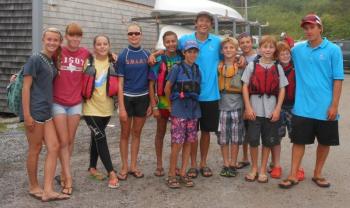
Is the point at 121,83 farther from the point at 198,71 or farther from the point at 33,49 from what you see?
the point at 33,49

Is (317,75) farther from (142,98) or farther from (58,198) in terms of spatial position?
(58,198)

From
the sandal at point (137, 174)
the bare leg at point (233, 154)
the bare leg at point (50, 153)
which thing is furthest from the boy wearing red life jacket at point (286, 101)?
the bare leg at point (50, 153)

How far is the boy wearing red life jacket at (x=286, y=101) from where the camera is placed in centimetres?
557

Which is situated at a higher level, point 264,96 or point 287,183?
point 264,96

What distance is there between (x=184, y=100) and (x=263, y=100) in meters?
0.99

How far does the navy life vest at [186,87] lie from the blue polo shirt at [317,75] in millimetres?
1246

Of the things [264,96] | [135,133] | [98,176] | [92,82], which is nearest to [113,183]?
[98,176]

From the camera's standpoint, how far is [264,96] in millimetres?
5441

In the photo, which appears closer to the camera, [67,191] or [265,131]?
[67,191]

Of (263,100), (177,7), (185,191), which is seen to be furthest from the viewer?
(177,7)

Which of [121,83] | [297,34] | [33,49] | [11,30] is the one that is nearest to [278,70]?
[121,83]

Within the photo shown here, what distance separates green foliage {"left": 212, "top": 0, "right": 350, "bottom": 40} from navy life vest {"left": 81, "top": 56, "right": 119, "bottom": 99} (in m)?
37.7

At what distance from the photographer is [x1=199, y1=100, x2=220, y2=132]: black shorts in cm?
552

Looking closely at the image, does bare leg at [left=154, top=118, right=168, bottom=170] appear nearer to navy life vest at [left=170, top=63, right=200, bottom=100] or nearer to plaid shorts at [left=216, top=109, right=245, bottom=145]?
navy life vest at [left=170, top=63, right=200, bottom=100]
